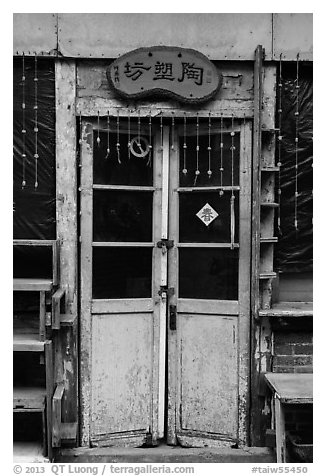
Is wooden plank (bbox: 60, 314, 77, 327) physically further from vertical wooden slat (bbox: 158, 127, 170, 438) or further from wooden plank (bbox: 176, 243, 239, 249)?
wooden plank (bbox: 176, 243, 239, 249)

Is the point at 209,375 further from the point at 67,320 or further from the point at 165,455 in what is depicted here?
the point at 67,320

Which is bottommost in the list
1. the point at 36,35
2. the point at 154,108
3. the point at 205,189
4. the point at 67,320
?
the point at 67,320

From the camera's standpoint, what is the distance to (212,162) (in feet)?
12.8

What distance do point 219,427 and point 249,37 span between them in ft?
10.6

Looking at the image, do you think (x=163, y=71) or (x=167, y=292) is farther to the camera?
(x=167, y=292)

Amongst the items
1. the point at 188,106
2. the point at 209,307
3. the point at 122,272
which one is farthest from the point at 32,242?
the point at 188,106

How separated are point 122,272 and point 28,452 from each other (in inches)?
61.4

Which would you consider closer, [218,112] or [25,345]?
[25,345]

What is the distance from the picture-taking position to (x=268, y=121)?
3.84 m

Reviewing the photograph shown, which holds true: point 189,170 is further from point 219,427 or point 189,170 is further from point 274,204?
point 219,427

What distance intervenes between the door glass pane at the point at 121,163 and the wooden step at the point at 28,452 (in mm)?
2155

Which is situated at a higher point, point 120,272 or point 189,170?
point 189,170

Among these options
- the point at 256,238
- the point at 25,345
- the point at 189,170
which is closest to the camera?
the point at 25,345
